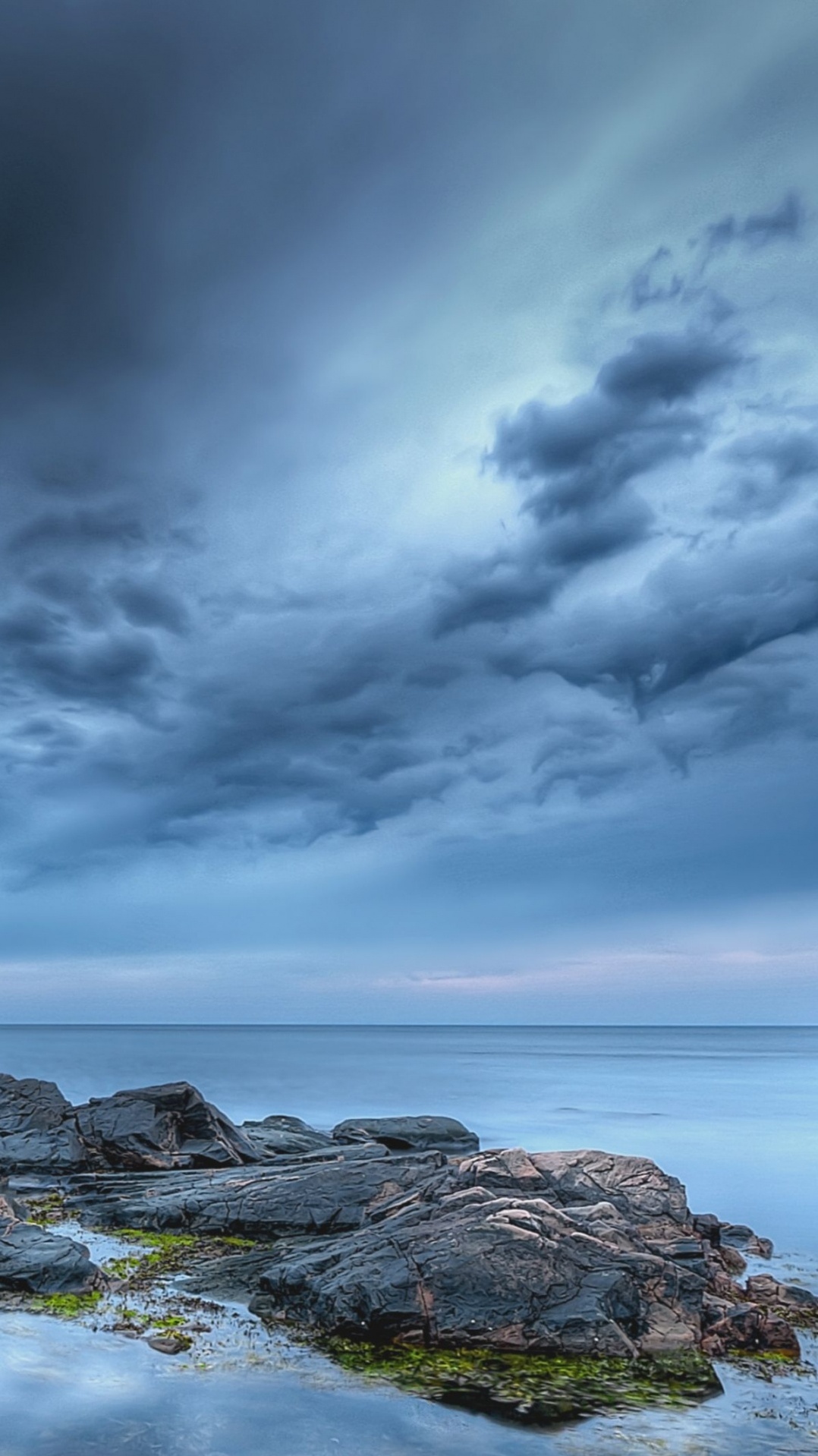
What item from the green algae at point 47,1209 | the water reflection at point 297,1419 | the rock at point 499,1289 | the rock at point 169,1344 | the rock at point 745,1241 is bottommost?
the green algae at point 47,1209

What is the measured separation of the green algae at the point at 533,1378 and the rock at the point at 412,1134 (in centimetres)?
2480

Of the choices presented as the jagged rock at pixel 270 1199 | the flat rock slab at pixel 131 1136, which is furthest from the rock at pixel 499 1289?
the flat rock slab at pixel 131 1136

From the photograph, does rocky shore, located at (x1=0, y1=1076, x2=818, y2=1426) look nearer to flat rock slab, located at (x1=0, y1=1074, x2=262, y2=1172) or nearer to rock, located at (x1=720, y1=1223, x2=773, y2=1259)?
rock, located at (x1=720, y1=1223, x2=773, y2=1259)

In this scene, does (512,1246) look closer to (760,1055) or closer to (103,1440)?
(103,1440)

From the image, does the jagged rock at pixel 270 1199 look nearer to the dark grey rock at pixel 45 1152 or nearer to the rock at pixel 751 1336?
the dark grey rock at pixel 45 1152

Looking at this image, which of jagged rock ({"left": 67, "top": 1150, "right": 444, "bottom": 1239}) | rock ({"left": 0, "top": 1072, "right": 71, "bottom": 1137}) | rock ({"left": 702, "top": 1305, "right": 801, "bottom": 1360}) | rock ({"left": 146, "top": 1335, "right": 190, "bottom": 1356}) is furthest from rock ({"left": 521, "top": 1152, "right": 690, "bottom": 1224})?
rock ({"left": 0, "top": 1072, "right": 71, "bottom": 1137})

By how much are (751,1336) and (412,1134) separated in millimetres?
27147

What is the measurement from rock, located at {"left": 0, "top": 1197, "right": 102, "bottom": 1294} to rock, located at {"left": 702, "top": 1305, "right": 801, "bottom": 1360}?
36.2 ft

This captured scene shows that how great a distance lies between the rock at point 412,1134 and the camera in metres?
41.2

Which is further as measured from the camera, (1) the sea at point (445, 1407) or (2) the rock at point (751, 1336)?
(2) the rock at point (751, 1336)

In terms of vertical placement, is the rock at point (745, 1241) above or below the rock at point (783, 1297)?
below

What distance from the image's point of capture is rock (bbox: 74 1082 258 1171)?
112 ft

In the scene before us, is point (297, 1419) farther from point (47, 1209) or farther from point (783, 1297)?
point (47, 1209)

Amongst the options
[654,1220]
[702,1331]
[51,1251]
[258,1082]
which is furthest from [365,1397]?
[258,1082]
